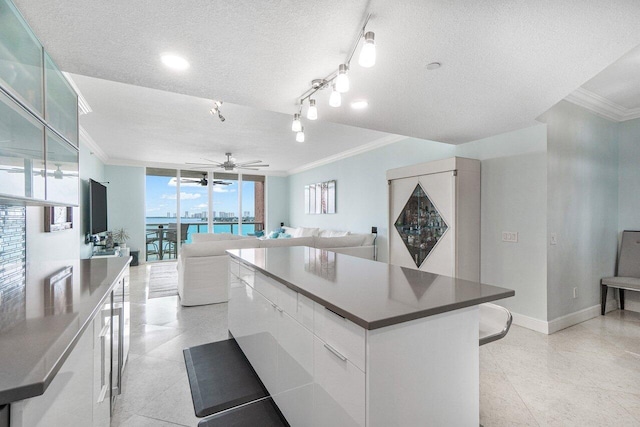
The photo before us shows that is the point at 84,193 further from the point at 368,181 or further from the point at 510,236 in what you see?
the point at 510,236

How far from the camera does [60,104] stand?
1840 mm

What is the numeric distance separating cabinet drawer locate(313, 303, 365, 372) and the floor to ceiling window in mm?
6734

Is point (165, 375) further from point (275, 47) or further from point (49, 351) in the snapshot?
point (275, 47)

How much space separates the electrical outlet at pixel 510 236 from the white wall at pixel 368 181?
4.30ft

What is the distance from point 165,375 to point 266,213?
6.94m

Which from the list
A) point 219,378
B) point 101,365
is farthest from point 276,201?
point 101,365

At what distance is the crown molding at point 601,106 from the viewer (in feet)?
10.8

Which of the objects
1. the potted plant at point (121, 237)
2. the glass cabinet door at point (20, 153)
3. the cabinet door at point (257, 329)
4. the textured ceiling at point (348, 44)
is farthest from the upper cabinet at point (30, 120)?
the potted plant at point (121, 237)

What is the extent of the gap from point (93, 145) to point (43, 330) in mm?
6057

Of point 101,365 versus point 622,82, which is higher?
point 622,82

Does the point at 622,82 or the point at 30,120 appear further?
the point at 622,82

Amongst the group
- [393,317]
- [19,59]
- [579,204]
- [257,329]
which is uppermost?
[19,59]

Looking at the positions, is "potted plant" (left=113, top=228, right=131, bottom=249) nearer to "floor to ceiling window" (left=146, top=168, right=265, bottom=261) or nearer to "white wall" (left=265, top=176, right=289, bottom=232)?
"floor to ceiling window" (left=146, top=168, right=265, bottom=261)

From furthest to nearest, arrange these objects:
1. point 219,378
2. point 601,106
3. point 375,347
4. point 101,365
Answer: point 601,106
point 219,378
point 101,365
point 375,347
